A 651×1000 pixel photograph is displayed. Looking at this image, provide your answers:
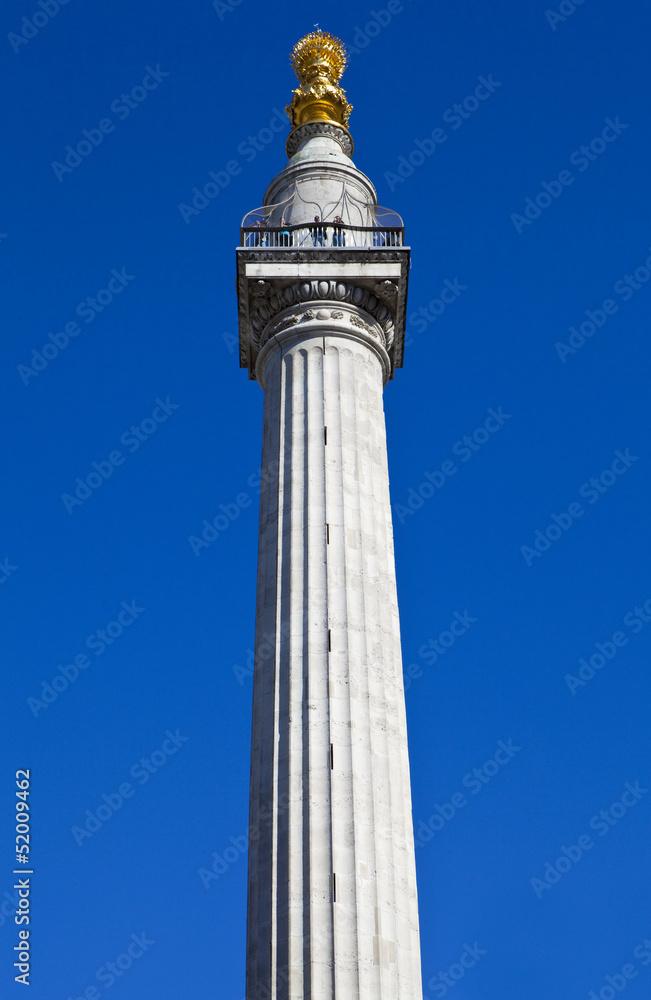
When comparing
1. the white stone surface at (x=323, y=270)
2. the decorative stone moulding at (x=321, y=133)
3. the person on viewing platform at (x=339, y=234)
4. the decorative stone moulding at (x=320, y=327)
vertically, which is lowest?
the decorative stone moulding at (x=320, y=327)

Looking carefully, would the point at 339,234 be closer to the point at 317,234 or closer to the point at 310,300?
the point at 317,234

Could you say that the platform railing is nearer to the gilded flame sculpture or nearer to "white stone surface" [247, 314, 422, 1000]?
"white stone surface" [247, 314, 422, 1000]

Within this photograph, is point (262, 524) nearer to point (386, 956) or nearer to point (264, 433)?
point (264, 433)

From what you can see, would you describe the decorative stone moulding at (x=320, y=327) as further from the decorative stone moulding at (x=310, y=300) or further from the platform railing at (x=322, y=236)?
the platform railing at (x=322, y=236)

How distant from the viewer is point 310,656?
28.2 m

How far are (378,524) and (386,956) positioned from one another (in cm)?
1058

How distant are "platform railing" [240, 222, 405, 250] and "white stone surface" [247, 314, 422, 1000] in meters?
3.04

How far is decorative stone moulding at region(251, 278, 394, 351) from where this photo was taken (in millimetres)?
34688

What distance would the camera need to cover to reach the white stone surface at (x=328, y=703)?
24547mm

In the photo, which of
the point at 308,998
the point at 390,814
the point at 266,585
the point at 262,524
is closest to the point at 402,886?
the point at 390,814

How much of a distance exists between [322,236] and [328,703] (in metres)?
14.6

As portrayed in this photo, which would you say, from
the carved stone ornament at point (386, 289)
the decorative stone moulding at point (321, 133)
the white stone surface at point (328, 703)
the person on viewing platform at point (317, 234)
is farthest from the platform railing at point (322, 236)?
the decorative stone moulding at point (321, 133)

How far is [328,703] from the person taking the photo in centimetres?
2734

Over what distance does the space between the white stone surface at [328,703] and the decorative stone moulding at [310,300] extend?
2.65 ft
